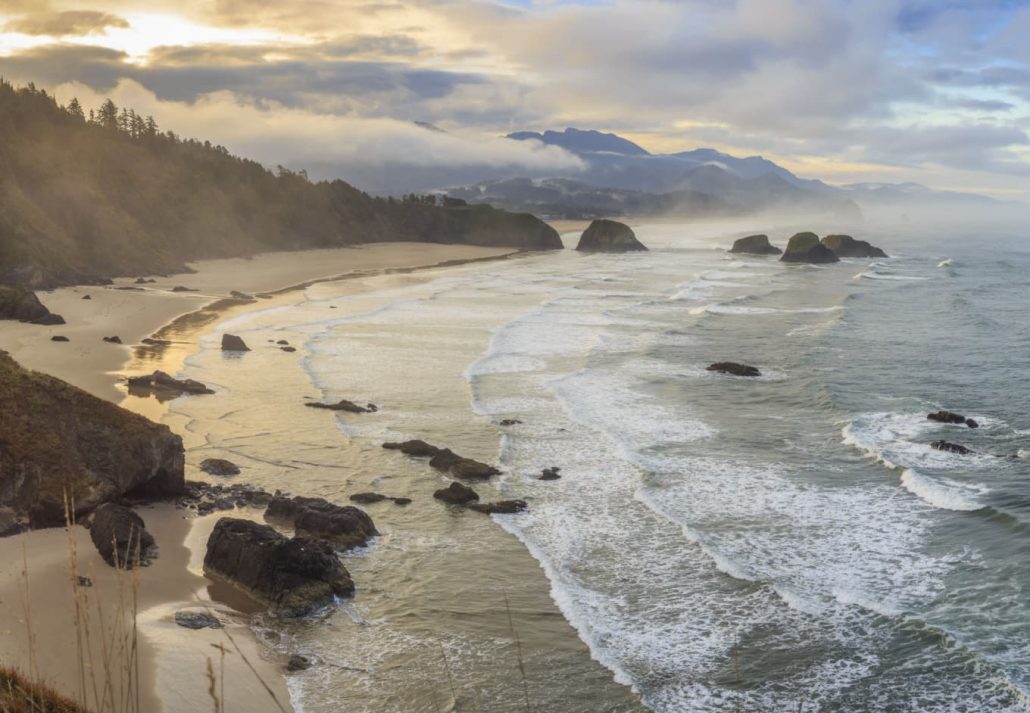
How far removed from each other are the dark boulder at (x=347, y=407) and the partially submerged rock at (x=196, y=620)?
13.1 meters

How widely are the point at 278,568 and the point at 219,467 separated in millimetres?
6770

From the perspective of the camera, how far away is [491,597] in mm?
14812

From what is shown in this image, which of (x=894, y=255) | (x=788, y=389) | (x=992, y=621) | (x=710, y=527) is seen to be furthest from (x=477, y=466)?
(x=894, y=255)

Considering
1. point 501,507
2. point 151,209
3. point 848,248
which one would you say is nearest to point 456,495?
point 501,507

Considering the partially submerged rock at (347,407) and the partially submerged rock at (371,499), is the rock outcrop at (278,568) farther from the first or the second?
the partially submerged rock at (347,407)

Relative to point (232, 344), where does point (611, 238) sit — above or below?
above

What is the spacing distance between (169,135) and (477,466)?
106m

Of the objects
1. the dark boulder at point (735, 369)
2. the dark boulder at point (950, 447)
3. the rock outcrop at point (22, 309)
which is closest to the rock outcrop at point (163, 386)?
the rock outcrop at point (22, 309)

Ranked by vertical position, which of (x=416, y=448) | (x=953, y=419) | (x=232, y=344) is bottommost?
(x=416, y=448)

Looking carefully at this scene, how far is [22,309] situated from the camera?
38531mm

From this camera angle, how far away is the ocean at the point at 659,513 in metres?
12.4

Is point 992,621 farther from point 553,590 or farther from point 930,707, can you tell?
point 553,590

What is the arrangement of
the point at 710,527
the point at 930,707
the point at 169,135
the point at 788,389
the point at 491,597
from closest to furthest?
the point at 930,707 < the point at 491,597 < the point at 710,527 < the point at 788,389 < the point at 169,135

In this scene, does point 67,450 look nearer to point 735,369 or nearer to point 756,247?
point 735,369
